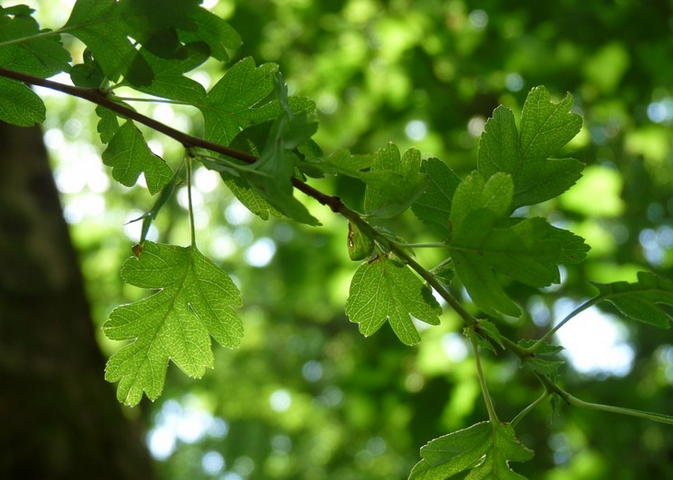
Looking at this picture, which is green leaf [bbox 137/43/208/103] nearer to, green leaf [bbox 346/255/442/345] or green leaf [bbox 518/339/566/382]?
green leaf [bbox 346/255/442/345]

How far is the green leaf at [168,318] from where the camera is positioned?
0.73m

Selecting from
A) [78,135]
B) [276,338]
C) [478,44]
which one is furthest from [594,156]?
[78,135]

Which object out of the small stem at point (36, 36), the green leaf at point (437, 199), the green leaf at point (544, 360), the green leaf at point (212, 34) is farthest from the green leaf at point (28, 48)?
the green leaf at point (544, 360)

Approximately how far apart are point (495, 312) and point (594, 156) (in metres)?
3.24

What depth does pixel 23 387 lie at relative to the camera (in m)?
2.52

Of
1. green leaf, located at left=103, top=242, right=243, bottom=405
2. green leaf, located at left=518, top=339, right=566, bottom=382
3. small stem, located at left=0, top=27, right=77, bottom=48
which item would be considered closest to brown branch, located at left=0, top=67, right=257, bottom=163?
small stem, located at left=0, top=27, right=77, bottom=48

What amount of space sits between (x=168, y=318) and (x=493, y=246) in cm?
33

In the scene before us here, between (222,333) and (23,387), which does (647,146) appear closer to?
(23,387)

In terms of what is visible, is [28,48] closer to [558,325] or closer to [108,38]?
[108,38]

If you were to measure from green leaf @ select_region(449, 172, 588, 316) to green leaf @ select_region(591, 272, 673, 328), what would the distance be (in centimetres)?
11

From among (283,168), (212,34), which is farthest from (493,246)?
(212,34)

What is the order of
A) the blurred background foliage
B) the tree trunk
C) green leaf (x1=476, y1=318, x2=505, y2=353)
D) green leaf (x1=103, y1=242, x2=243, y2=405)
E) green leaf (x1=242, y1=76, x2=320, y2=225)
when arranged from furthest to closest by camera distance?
the blurred background foliage, the tree trunk, green leaf (x1=103, y1=242, x2=243, y2=405), green leaf (x1=476, y1=318, x2=505, y2=353), green leaf (x1=242, y1=76, x2=320, y2=225)

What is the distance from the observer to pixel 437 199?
69 cm

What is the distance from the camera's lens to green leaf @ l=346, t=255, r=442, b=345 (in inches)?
26.5
